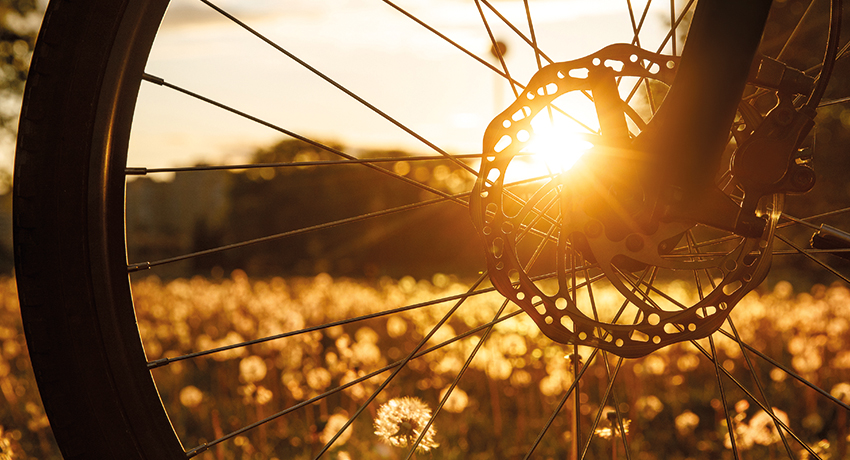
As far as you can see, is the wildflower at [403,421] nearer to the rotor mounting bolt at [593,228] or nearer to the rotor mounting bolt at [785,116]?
the rotor mounting bolt at [593,228]

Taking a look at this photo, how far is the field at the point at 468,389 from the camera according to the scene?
210cm

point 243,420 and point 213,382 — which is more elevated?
point 213,382

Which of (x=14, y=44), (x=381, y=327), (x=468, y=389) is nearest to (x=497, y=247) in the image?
(x=468, y=389)

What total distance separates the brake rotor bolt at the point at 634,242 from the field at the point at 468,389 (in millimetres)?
469

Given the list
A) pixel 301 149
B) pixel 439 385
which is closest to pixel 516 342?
pixel 439 385

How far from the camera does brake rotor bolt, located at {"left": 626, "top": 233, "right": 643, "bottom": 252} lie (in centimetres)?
109

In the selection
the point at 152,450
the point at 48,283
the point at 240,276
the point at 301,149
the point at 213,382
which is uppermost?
the point at 301,149

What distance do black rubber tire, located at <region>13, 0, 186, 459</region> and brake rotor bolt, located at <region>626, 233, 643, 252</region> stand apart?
963 mm

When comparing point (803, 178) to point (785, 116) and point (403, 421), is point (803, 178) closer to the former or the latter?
point (785, 116)

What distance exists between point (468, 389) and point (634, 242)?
6.14ft

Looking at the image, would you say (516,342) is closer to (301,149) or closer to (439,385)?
(439,385)

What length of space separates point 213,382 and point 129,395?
2.05 meters

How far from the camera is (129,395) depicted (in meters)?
1.08

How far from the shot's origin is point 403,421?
4.97ft
